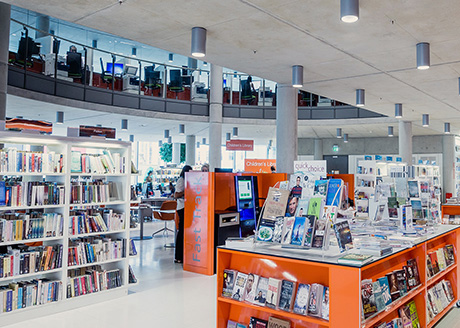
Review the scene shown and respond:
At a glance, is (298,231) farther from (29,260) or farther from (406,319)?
(29,260)

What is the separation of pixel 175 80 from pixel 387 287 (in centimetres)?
1238

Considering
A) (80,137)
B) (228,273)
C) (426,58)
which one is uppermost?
(426,58)

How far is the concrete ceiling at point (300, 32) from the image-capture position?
4.56 meters

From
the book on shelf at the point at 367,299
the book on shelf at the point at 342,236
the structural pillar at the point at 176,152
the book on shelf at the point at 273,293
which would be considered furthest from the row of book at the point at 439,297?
the structural pillar at the point at 176,152

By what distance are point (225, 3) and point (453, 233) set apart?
4371 millimetres

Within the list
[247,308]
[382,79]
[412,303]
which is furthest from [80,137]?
[382,79]

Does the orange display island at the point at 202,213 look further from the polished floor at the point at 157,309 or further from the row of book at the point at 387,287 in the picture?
the row of book at the point at 387,287

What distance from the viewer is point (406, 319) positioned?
4.01m

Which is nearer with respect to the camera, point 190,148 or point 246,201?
point 246,201

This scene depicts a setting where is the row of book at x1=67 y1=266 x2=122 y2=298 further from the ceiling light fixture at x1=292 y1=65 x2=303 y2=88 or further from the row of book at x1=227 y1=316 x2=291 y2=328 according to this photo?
the ceiling light fixture at x1=292 y1=65 x2=303 y2=88

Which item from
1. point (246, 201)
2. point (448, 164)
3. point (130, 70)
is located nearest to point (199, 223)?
point (246, 201)

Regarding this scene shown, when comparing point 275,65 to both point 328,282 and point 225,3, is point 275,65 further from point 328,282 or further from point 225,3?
point 328,282

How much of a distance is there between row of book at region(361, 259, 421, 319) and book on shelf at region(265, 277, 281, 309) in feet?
2.22

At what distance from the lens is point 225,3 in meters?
4.46
